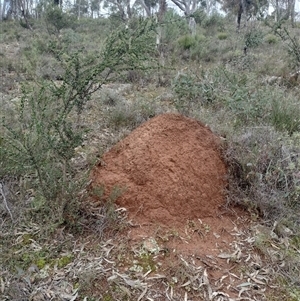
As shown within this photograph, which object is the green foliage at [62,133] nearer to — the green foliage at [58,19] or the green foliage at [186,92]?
the green foliage at [186,92]

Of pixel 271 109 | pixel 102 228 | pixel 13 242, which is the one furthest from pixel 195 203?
pixel 271 109

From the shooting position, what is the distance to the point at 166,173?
2.79 metres

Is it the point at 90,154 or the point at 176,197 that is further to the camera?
the point at 90,154

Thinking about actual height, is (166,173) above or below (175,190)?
above

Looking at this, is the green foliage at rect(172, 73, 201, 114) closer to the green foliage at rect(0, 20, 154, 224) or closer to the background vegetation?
the background vegetation

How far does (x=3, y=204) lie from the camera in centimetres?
267

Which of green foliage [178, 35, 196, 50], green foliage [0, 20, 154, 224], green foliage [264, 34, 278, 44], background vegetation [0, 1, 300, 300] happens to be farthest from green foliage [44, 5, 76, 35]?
green foliage [0, 20, 154, 224]

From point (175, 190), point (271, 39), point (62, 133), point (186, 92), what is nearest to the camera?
point (62, 133)

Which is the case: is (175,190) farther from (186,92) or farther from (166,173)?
(186,92)

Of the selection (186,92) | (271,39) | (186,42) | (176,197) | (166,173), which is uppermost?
(271,39)

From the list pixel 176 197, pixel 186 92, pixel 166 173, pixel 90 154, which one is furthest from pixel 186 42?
pixel 176 197

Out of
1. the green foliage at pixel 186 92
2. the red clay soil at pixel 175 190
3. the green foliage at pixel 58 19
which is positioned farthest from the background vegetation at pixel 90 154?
the green foliage at pixel 58 19

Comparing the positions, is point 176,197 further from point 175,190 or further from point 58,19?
point 58,19

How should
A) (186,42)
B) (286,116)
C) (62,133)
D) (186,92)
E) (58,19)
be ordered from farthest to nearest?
1. (58,19)
2. (186,42)
3. (186,92)
4. (286,116)
5. (62,133)
